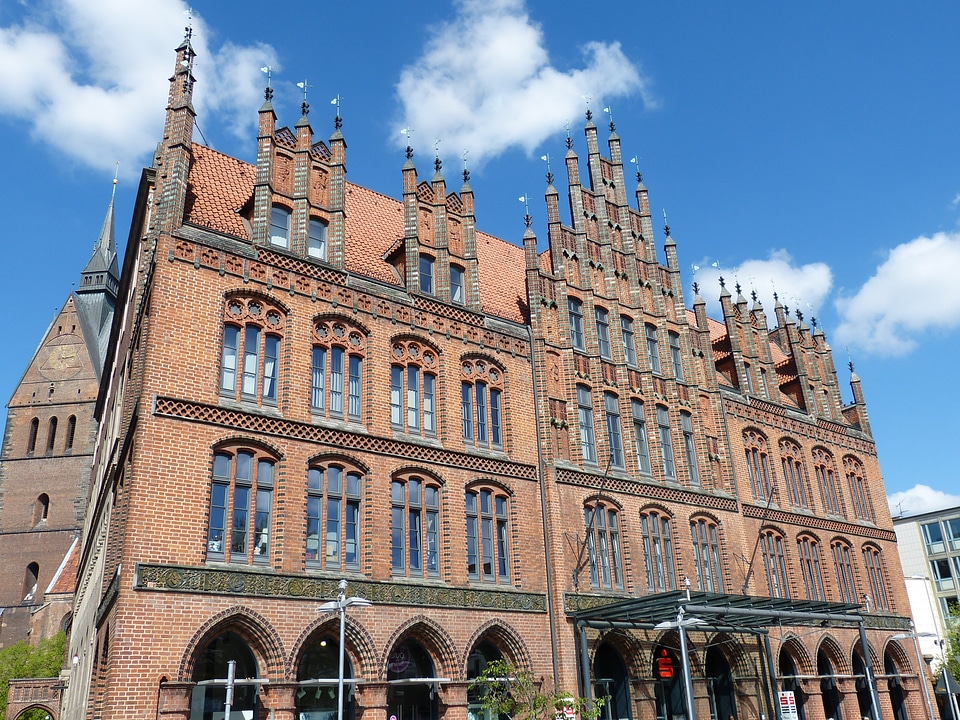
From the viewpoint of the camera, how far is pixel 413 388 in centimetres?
2278

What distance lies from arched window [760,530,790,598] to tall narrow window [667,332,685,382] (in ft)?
21.0

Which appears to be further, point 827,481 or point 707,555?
point 827,481

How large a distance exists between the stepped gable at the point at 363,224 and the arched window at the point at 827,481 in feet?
49.0

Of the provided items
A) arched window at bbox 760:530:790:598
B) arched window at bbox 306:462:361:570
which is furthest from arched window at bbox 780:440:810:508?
arched window at bbox 306:462:361:570

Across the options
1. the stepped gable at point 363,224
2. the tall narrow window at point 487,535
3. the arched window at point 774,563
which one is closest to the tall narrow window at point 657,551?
the arched window at point 774,563

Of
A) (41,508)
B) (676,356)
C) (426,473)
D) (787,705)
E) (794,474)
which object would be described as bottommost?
(787,705)

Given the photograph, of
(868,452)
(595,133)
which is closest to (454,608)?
(595,133)

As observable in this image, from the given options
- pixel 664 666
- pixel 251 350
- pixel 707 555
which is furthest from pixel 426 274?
pixel 664 666

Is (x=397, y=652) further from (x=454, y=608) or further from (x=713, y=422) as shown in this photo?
(x=713, y=422)

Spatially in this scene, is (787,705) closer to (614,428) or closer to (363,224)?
(614,428)

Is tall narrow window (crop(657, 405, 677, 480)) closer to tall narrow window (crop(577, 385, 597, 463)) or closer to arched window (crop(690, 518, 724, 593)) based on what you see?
arched window (crop(690, 518, 724, 593))

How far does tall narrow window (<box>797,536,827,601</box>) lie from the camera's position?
3159 centimetres

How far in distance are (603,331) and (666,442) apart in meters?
4.24

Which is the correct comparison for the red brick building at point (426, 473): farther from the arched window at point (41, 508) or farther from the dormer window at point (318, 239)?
the arched window at point (41, 508)
